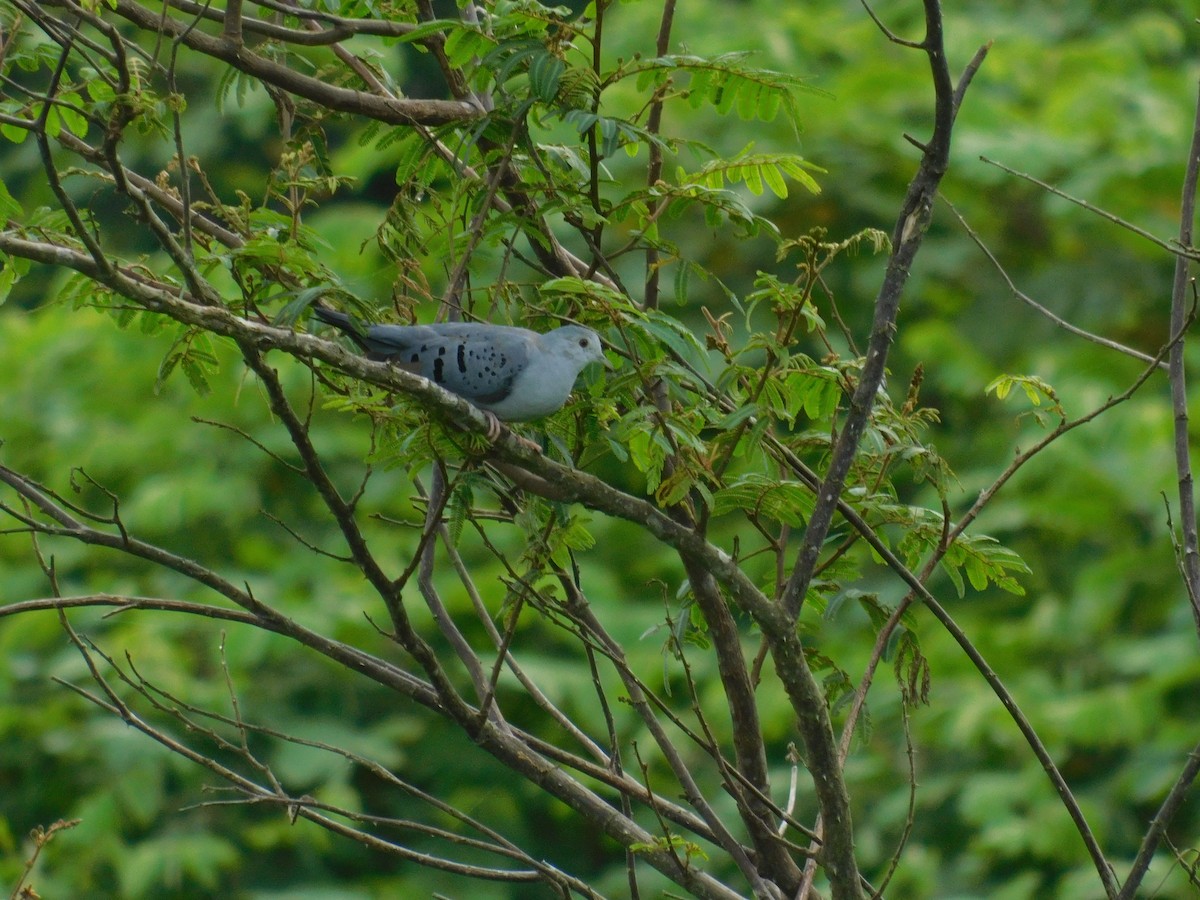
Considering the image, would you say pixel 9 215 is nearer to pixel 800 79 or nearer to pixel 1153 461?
pixel 800 79

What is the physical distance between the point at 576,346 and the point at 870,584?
16.0ft

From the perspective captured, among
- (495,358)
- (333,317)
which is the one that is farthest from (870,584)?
(333,317)

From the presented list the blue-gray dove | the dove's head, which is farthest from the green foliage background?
the dove's head

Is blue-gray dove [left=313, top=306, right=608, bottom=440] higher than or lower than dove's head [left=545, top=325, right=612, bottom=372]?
lower

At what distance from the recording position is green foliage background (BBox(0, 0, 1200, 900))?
704cm

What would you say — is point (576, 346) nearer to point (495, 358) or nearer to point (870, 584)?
point (495, 358)

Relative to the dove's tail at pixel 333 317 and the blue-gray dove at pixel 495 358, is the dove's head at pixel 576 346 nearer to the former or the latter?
the blue-gray dove at pixel 495 358

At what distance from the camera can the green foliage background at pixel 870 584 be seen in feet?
23.1

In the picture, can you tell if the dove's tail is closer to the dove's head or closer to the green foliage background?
the dove's head

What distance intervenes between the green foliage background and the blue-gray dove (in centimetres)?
335

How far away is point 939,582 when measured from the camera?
7695 mm

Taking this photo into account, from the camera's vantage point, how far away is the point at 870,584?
7629 mm

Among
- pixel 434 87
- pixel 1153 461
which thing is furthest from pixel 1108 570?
pixel 434 87

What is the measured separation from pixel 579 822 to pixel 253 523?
291 centimetres
